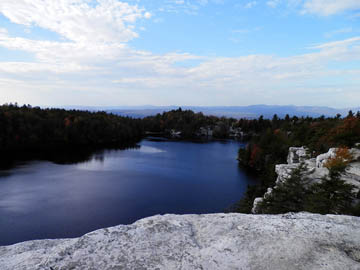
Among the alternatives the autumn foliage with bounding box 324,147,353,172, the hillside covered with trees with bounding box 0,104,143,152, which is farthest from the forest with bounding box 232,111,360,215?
the hillside covered with trees with bounding box 0,104,143,152

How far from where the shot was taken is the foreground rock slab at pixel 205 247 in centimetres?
217

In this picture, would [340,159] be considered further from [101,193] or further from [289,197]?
[101,193]

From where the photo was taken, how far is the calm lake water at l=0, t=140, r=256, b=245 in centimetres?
1848

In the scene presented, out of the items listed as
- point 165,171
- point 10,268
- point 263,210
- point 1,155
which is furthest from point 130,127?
point 10,268

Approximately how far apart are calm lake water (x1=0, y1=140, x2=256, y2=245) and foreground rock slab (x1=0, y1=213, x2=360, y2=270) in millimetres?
16883

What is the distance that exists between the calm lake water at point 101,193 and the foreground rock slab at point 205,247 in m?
16.9

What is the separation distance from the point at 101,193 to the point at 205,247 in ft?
81.0

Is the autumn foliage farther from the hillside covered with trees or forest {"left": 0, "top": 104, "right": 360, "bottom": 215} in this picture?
the hillside covered with trees

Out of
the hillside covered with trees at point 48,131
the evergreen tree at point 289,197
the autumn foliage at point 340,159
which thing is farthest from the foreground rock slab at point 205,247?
the hillside covered with trees at point 48,131

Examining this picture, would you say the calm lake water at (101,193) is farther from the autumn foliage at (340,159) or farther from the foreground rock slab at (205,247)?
the foreground rock slab at (205,247)

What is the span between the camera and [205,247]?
2.45 m

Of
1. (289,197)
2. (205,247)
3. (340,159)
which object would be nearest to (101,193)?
(289,197)

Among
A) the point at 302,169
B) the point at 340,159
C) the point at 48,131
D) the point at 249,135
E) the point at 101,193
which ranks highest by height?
the point at 340,159

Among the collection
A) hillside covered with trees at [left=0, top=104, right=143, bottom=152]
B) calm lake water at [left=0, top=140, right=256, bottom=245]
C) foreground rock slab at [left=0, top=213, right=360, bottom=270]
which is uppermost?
foreground rock slab at [left=0, top=213, right=360, bottom=270]
